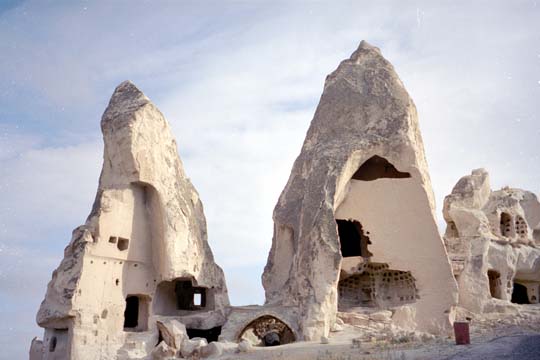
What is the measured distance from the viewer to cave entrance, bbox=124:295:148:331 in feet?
70.4

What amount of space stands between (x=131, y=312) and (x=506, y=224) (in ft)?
57.7

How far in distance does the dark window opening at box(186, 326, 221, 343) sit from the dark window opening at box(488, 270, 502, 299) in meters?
11.9

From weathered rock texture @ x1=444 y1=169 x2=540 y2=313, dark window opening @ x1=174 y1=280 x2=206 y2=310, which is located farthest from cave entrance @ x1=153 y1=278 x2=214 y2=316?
weathered rock texture @ x1=444 y1=169 x2=540 y2=313

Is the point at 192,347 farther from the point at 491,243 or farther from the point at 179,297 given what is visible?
the point at 491,243

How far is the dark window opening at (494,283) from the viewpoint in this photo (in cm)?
2688

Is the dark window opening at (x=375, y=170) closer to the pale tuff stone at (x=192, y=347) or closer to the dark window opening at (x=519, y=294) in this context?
the pale tuff stone at (x=192, y=347)

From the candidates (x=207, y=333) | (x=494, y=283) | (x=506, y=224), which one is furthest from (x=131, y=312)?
(x=506, y=224)

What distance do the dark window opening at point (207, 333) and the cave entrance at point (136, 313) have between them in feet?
5.35

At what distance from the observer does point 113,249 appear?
20719mm

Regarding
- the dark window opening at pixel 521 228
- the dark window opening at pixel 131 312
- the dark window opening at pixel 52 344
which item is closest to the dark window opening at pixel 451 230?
the dark window opening at pixel 521 228

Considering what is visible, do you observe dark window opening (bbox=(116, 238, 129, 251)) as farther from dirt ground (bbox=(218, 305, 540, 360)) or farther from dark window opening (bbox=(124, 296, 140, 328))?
dirt ground (bbox=(218, 305, 540, 360))

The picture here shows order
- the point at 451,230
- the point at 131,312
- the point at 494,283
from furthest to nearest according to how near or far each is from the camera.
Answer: the point at 451,230
the point at 494,283
the point at 131,312

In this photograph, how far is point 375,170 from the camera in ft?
82.0

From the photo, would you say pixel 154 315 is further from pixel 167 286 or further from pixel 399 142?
pixel 399 142
